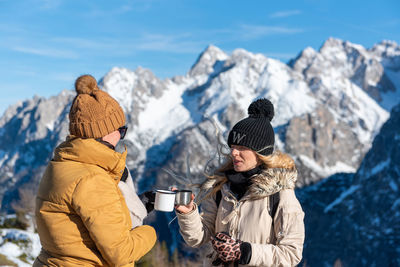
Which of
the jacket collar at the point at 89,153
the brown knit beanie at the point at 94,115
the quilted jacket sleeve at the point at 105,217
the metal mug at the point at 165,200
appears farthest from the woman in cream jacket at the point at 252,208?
the brown knit beanie at the point at 94,115

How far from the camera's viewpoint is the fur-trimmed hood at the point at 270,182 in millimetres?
5480

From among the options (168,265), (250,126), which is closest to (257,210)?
(250,126)

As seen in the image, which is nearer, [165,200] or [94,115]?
[94,115]

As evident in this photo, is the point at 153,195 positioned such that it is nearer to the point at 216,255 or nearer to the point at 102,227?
the point at 216,255

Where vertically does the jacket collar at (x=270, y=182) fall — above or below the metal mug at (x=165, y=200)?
above

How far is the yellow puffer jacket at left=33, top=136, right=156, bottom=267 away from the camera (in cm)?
459

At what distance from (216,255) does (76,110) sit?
109 inches

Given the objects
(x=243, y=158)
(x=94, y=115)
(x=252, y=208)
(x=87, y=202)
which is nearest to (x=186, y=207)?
(x=252, y=208)

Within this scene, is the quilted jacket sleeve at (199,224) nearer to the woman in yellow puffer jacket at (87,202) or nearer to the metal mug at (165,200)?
the metal mug at (165,200)

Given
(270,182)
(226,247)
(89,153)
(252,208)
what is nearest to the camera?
(89,153)

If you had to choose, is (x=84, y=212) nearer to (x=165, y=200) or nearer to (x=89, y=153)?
(x=89, y=153)

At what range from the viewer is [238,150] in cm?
587

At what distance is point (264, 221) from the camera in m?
5.52

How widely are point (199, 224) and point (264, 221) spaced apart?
100cm
